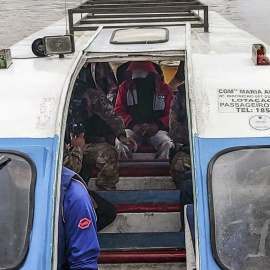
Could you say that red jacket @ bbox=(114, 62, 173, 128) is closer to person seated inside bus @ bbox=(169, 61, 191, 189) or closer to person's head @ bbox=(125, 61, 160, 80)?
person's head @ bbox=(125, 61, 160, 80)

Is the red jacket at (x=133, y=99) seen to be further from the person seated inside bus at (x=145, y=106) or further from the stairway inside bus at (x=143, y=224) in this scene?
the stairway inside bus at (x=143, y=224)

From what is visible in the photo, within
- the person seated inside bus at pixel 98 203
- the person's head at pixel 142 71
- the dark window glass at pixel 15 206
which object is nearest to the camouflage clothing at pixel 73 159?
the person seated inside bus at pixel 98 203

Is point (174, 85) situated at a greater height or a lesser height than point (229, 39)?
lesser

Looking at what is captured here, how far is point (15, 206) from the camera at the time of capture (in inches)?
115

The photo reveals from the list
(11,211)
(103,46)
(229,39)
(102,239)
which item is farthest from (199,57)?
(11,211)

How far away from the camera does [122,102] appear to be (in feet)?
19.6

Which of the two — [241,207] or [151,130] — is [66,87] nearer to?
[241,207]

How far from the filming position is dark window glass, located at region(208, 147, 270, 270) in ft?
9.29

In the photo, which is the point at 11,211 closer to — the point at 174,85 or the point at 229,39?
the point at 229,39

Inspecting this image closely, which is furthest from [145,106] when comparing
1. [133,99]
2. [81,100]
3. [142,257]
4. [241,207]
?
[241,207]

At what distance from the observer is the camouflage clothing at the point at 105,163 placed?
5035 millimetres

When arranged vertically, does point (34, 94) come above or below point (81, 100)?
above

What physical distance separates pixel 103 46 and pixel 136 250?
1535mm

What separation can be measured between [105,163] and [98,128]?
0.74 m
